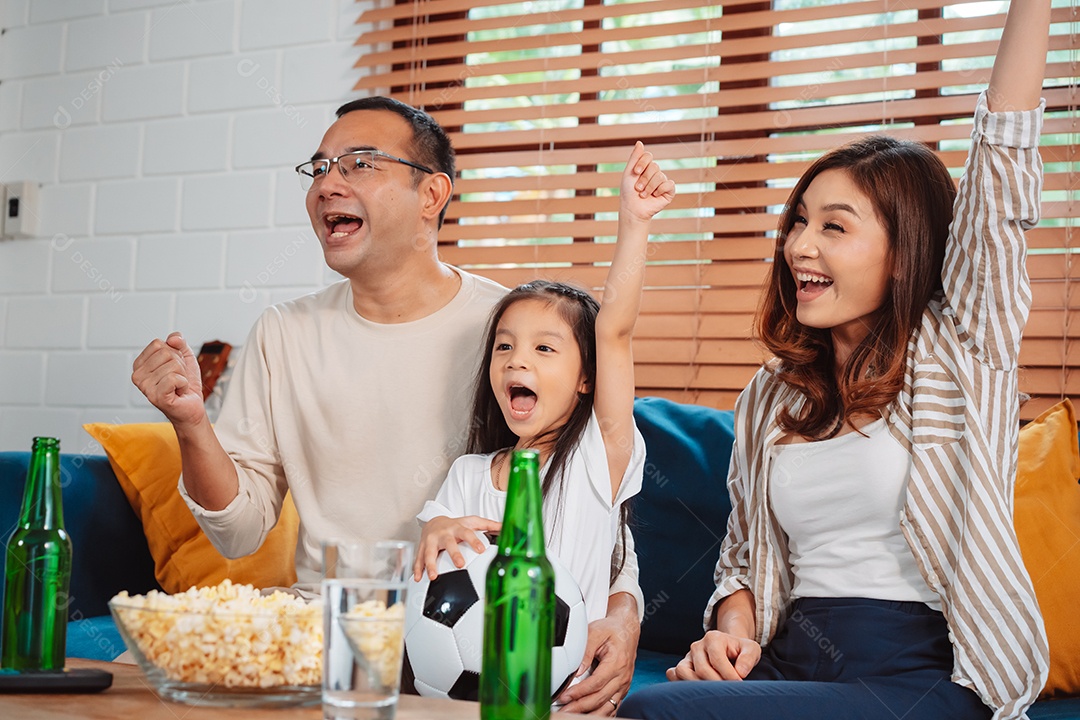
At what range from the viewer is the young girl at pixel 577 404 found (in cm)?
146

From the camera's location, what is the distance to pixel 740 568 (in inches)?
64.1

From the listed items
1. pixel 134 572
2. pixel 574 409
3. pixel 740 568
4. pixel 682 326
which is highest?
pixel 682 326

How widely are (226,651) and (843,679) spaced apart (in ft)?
2.65

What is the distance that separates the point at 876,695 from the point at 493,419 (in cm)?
72

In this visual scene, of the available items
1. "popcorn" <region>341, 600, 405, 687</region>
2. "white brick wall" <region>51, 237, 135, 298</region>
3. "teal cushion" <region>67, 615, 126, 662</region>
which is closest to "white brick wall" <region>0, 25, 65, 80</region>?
"white brick wall" <region>51, 237, 135, 298</region>

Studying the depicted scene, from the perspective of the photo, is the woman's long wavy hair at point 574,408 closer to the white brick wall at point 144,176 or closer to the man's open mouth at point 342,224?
the man's open mouth at point 342,224

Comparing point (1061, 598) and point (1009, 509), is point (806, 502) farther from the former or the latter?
point (1061, 598)

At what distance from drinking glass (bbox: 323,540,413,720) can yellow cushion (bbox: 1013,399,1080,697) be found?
125cm

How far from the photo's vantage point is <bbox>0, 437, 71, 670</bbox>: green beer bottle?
1.01m

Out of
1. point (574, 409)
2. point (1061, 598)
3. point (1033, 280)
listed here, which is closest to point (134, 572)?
point (574, 409)

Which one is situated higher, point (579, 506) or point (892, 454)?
point (892, 454)

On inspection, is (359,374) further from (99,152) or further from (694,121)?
(99,152)

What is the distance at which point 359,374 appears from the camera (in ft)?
6.06

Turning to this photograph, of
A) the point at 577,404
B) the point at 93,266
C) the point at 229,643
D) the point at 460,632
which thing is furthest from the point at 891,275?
the point at 93,266
